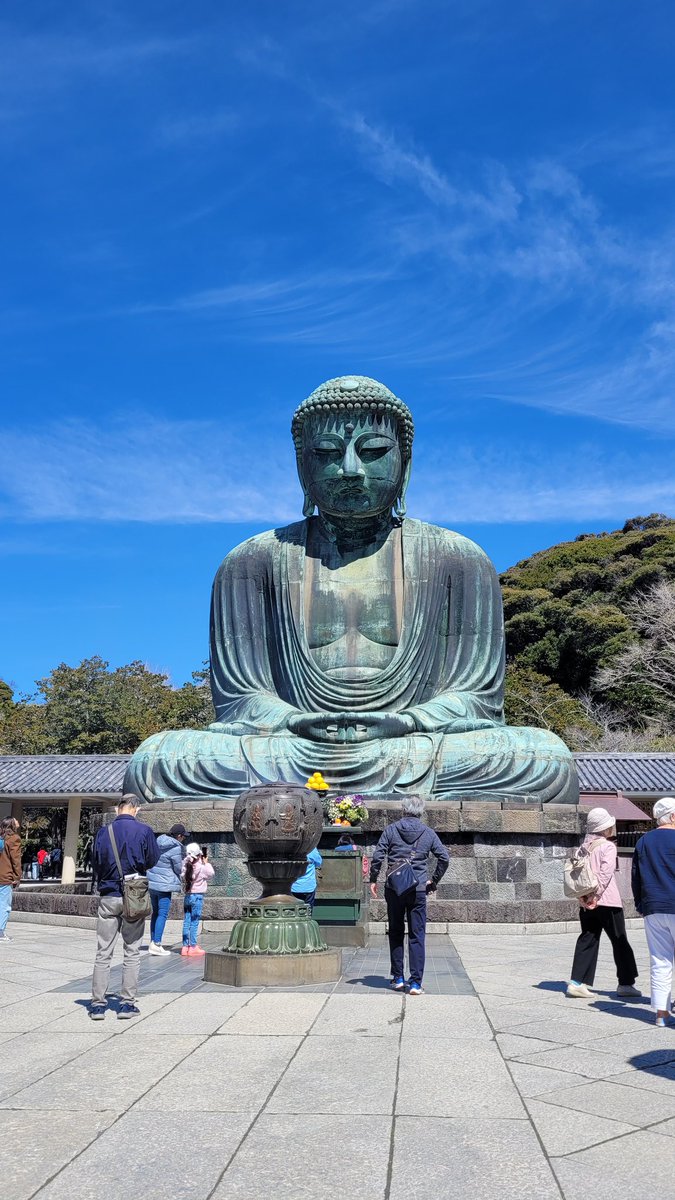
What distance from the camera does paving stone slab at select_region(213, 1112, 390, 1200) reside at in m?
3.13

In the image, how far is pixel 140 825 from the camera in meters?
6.35

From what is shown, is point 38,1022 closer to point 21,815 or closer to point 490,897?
point 490,897

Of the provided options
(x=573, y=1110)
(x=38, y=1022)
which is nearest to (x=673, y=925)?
(x=573, y=1110)

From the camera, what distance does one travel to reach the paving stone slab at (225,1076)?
13.1 feet

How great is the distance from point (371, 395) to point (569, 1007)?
9.47 m

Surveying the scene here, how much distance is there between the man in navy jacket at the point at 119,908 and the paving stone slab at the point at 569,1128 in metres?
2.73

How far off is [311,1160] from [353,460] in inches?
443

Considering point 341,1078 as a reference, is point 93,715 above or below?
above

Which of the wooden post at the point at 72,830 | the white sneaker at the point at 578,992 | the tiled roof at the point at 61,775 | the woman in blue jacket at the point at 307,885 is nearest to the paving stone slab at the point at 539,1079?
the white sneaker at the point at 578,992

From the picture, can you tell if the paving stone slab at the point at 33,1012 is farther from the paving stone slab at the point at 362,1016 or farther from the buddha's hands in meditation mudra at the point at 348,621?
the buddha's hands in meditation mudra at the point at 348,621

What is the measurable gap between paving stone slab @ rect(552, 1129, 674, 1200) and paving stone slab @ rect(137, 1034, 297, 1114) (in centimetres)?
120

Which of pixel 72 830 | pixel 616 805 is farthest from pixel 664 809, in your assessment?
pixel 72 830

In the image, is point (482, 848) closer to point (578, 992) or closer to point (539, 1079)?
point (578, 992)

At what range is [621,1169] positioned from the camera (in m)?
3.32
